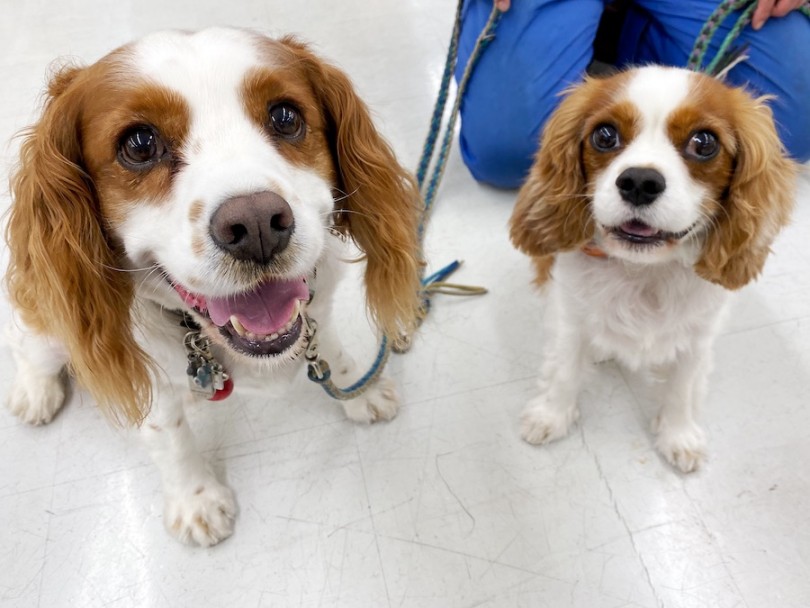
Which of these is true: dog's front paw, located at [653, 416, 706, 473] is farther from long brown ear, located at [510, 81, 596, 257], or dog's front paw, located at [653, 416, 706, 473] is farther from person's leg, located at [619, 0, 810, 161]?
person's leg, located at [619, 0, 810, 161]

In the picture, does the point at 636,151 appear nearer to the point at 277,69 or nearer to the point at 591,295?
the point at 591,295

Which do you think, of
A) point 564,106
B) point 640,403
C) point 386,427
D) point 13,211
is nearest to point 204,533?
point 386,427

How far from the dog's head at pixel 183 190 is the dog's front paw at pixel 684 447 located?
94cm

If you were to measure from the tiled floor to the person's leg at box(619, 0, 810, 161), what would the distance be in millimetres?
434

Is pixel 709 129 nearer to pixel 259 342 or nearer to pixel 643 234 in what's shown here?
pixel 643 234

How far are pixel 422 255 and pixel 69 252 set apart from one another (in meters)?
0.91

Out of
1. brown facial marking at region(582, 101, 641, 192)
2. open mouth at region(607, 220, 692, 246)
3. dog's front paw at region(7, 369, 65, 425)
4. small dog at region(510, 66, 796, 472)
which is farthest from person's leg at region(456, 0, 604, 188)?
dog's front paw at region(7, 369, 65, 425)

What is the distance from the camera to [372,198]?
1087 millimetres

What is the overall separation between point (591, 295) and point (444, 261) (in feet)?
2.29

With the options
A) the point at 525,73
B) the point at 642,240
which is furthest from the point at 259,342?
the point at 525,73

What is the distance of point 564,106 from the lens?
1239 mm

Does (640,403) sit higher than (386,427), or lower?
higher

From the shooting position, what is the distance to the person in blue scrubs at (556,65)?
1.85 meters

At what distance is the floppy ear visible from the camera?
3.51 feet
